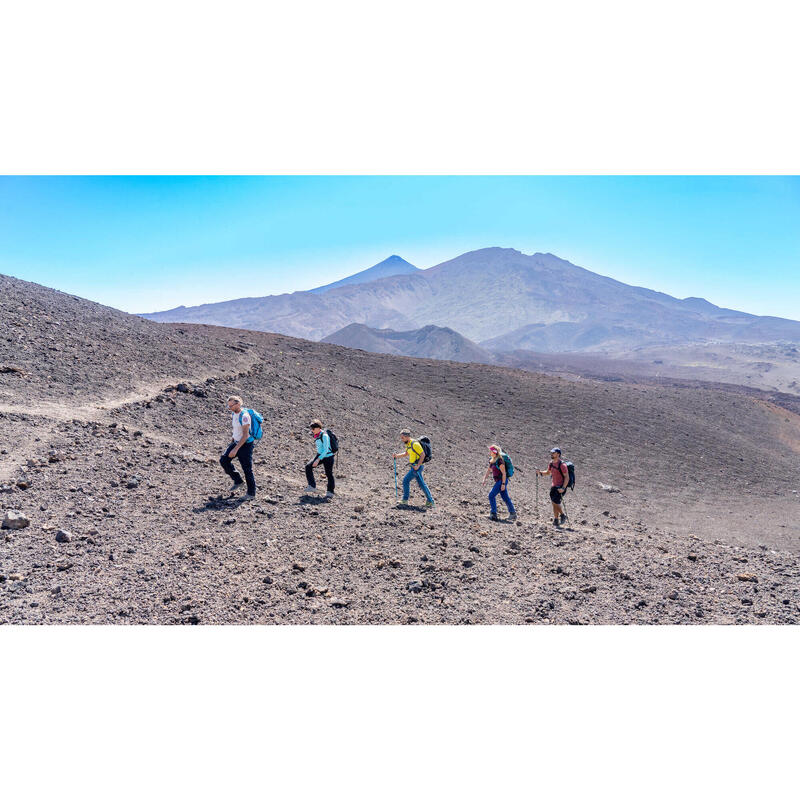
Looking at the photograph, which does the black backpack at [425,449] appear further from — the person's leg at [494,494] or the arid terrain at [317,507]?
the person's leg at [494,494]

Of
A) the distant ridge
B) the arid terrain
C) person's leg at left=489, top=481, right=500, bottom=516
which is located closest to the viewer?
the arid terrain

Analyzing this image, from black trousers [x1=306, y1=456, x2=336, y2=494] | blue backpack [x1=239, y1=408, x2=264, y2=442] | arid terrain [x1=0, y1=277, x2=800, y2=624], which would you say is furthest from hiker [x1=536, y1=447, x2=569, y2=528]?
blue backpack [x1=239, y1=408, x2=264, y2=442]

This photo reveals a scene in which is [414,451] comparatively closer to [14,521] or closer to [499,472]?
[499,472]

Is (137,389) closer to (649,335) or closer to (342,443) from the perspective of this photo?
(342,443)

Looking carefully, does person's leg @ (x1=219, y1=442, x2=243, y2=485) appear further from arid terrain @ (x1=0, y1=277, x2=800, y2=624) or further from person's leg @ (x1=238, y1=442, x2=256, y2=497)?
arid terrain @ (x1=0, y1=277, x2=800, y2=624)

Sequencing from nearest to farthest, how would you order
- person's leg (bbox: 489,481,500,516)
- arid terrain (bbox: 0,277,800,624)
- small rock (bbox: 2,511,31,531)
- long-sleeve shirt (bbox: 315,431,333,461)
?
1. arid terrain (bbox: 0,277,800,624)
2. small rock (bbox: 2,511,31,531)
3. long-sleeve shirt (bbox: 315,431,333,461)
4. person's leg (bbox: 489,481,500,516)

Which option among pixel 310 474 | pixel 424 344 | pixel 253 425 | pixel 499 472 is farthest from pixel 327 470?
pixel 424 344

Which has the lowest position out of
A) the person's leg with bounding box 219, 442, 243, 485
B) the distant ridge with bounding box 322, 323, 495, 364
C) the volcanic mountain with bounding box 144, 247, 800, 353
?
the person's leg with bounding box 219, 442, 243, 485

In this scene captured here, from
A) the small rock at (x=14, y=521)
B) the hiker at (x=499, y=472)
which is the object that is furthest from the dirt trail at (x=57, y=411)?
the hiker at (x=499, y=472)

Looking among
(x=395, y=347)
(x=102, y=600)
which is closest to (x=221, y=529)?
(x=102, y=600)
